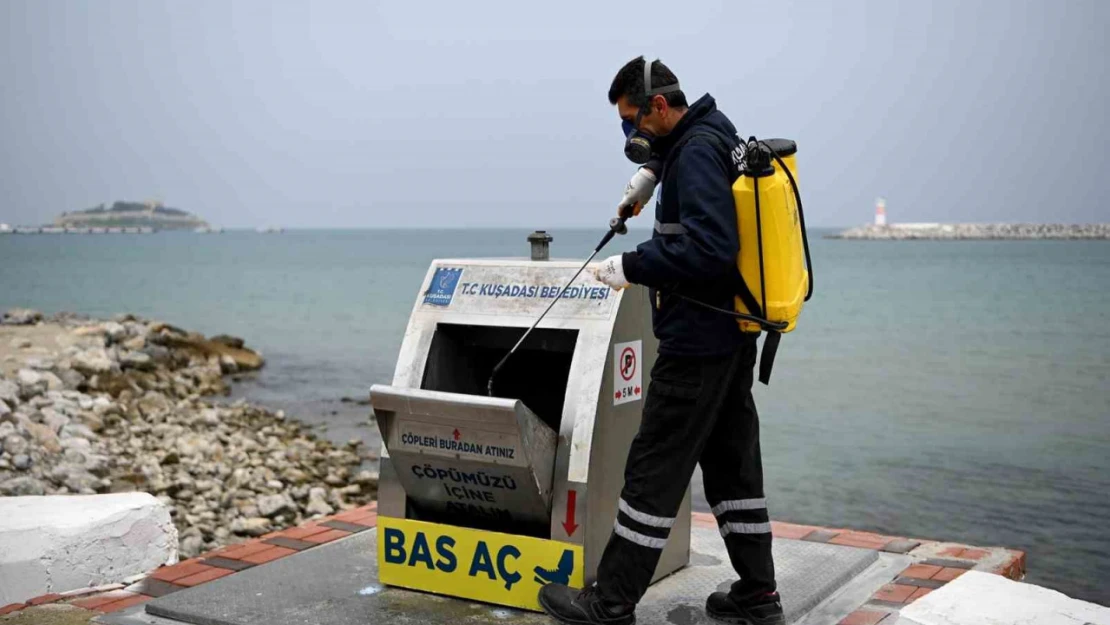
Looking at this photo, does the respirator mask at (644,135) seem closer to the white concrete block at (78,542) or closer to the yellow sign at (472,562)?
the yellow sign at (472,562)

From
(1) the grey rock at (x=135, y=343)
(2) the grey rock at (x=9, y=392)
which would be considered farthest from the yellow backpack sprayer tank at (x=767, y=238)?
(1) the grey rock at (x=135, y=343)

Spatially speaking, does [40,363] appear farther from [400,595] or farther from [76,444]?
[400,595]

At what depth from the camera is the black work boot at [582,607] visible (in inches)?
152

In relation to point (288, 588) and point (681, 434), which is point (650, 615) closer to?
point (681, 434)

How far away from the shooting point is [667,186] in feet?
12.6

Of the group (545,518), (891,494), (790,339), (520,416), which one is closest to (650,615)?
(545,518)

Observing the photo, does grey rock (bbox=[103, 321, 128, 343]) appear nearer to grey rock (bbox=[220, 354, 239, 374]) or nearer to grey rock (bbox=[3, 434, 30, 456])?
grey rock (bbox=[220, 354, 239, 374])

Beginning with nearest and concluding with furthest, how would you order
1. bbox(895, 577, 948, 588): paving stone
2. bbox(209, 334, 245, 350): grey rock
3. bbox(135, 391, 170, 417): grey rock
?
1. bbox(895, 577, 948, 588): paving stone
2. bbox(135, 391, 170, 417): grey rock
3. bbox(209, 334, 245, 350): grey rock

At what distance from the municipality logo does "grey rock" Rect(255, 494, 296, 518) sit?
4.05 meters

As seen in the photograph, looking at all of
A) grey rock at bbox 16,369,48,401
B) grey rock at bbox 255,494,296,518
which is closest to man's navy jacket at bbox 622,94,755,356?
grey rock at bbox 255,494,296,518

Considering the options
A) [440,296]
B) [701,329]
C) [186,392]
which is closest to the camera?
[701,329]

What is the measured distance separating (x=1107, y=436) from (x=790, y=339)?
11000 millimetres

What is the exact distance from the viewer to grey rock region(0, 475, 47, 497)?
23.7ft

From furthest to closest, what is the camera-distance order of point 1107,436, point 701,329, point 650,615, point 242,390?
point 242,390 → point 1107,436 → point 650,615 → point 701,329
